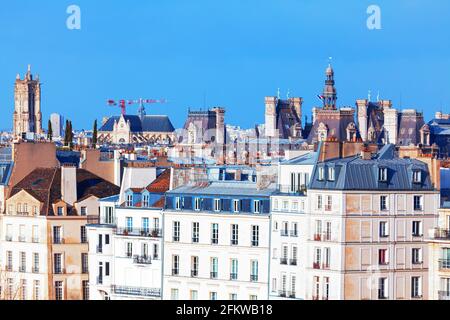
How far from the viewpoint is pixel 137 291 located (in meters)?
38.4

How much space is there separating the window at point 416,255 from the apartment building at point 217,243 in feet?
10.9

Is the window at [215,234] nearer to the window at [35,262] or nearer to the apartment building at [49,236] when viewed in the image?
the apartment building at [49,236]

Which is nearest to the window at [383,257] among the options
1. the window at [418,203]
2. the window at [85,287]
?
the window at [418,203]

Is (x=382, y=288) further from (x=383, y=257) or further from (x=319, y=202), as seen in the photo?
(x=319, y=202)

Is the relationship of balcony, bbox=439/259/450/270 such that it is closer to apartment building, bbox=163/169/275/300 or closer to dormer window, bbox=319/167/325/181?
dormer window, bbox=319/167/325/181

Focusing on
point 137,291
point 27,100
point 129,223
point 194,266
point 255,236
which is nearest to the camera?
point 255,236

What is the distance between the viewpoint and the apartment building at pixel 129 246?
38469 mm

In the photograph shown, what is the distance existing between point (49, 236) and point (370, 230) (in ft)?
35.2

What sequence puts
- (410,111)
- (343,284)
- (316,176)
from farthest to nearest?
(410,111) < (316,176) < (343,284)

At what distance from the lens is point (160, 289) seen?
125ft

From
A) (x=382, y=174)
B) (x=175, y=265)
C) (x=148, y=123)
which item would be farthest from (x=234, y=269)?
(x=148, y=123)

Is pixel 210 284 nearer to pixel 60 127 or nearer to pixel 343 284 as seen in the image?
pixel 343 284

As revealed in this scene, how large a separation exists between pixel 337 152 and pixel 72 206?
28.3 feet

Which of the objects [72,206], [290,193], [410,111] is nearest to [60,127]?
[410,111]
